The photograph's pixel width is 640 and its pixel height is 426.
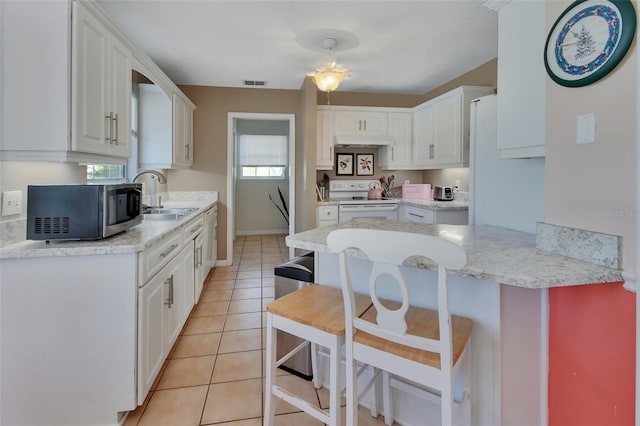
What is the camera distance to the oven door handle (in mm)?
4164

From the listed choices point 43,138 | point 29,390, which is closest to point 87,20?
point 43,138

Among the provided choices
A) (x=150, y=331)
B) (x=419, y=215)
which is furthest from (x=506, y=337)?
(x=419, y=215)

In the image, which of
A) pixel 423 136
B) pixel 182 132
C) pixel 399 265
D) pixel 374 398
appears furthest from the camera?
pixel 423 136

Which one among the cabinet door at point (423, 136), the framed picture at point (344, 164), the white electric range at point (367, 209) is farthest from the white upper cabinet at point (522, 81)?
the framed picture at point (344, 164)

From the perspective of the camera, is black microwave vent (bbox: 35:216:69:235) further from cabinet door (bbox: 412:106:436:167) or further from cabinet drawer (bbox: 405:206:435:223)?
cabinet door (bbox: 412:106:436:167)

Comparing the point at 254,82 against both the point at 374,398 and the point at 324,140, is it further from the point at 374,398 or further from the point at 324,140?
the point at 374,398

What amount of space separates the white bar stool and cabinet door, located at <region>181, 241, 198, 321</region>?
51.2 inches

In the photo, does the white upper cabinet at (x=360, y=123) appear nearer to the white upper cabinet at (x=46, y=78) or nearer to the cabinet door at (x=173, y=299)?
the cabinet door at (x=173, y=299)

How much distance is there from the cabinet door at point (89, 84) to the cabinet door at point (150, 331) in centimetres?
82

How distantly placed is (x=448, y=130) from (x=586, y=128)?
2765 millimetres

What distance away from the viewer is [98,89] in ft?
5.79

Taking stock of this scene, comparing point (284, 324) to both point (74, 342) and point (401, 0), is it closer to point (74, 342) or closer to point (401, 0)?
point (74, 342)

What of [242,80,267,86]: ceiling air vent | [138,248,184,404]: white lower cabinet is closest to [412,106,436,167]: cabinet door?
[242,80,267,86]: ceiling air vent

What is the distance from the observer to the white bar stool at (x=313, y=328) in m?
1.20
